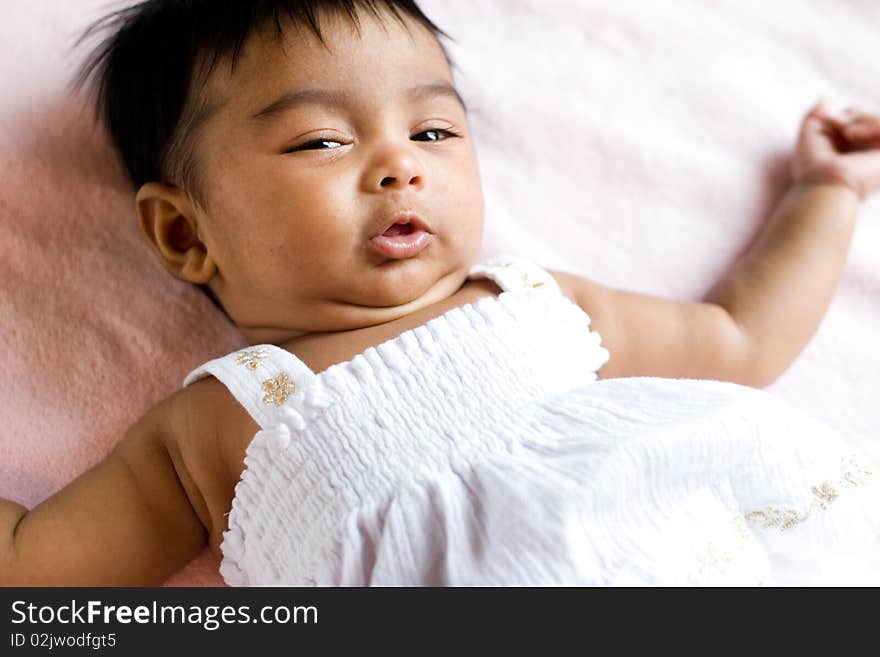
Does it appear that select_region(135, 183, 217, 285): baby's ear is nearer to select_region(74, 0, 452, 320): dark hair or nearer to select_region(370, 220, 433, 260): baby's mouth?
select_region(74, 0, 452, 320): dark hair

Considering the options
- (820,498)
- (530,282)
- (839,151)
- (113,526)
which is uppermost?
(839,151)

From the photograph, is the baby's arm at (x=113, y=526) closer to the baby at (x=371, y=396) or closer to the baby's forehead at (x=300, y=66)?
the baby at (x=371, y=396)

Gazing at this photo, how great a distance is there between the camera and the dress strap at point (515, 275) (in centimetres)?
132

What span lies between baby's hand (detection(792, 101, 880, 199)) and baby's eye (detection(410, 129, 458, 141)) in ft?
2.11

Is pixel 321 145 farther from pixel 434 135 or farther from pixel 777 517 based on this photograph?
pixel 777 517

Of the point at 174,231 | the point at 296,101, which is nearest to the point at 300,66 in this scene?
the point at 296,101

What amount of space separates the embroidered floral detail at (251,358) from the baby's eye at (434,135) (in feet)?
1.09

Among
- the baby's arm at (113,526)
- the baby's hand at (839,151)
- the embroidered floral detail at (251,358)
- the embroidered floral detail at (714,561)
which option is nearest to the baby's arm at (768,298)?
the baby's hand at (839,151)

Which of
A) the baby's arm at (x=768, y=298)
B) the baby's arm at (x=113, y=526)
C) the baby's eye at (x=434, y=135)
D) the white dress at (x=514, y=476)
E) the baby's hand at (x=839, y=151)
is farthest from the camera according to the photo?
the baby's hand at (x=839, y=151)

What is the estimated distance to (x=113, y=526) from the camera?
1.21 m

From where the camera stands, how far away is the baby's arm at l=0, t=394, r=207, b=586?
1.20 metres

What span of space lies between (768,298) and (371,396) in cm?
65
